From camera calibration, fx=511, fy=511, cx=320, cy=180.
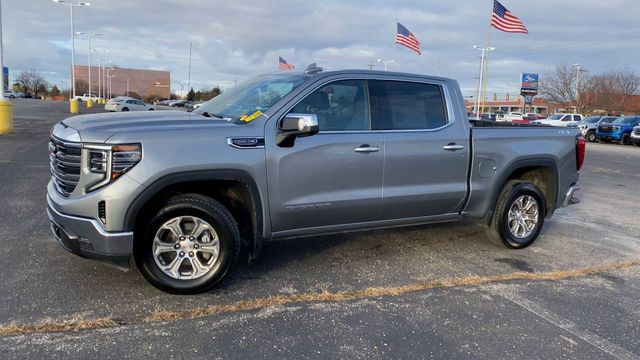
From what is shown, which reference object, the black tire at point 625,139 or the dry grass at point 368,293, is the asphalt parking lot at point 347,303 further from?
the black tire at point 625,139

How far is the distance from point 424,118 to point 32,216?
486 centimetres

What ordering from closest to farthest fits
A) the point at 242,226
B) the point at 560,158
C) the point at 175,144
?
the point at 175,144, the point at 242,226, the point at 560,158

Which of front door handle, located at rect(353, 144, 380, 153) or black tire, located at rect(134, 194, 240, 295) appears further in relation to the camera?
front door handle, located at rect(353, 144, 380, 153)

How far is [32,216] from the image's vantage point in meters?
6.30

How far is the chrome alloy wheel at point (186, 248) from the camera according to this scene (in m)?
4.05

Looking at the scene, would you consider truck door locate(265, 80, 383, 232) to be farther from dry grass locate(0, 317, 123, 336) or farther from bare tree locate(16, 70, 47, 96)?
bare tree locate(16, 70, 47, 96)

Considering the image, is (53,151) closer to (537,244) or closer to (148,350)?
(148,350)

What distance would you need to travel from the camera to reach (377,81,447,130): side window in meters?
4.93

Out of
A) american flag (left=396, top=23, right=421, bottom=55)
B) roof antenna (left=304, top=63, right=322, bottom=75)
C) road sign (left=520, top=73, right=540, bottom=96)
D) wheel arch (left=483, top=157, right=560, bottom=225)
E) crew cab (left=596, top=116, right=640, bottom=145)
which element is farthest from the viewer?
road sign (left=520, top=73, right=540, bottom=96)

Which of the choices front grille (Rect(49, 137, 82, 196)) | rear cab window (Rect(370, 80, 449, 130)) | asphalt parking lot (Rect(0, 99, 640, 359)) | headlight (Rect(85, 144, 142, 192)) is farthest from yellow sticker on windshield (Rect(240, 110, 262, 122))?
asphalt parking lot (Rect(0, 99, 640, 359))

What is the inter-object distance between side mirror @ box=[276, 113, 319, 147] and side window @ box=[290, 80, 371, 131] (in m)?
0.27

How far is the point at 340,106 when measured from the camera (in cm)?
470

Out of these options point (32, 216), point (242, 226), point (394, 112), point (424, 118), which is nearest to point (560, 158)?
point (424, 118)

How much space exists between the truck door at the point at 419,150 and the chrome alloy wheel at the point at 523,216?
827mm
